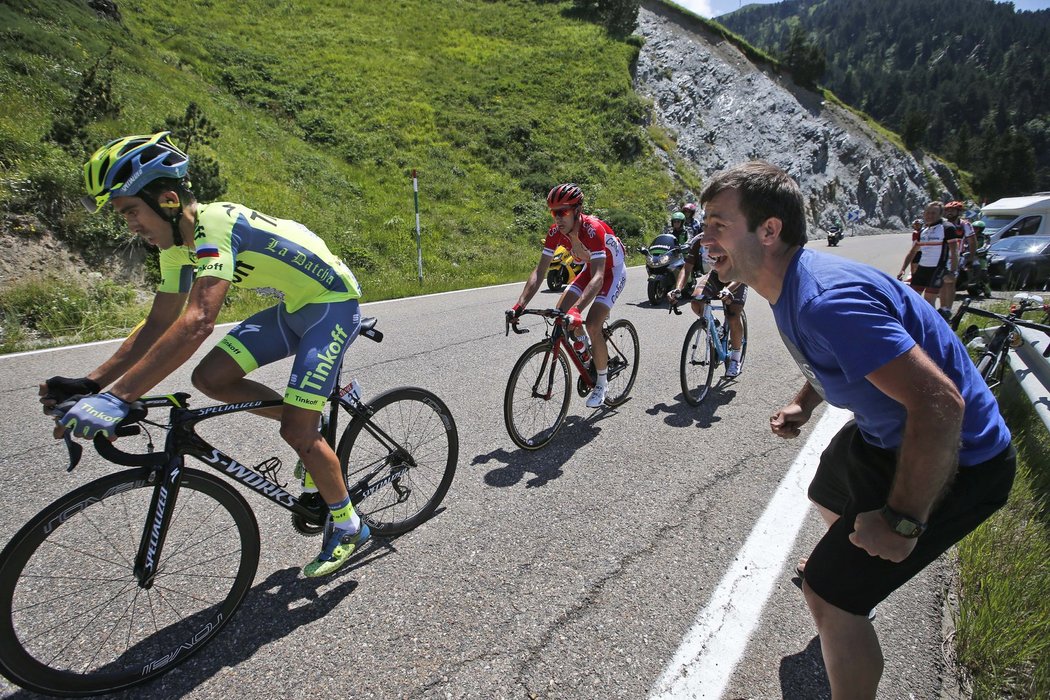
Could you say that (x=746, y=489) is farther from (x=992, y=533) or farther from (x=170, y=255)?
(x=170, y=255)

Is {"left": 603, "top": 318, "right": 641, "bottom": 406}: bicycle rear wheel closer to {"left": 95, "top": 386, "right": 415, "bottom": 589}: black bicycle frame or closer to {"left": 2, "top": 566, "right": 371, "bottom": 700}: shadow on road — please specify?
{"left": 2, "top": 566, "right": 371, "bottom": 700}: shadow on road

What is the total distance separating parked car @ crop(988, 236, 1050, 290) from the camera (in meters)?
13.7

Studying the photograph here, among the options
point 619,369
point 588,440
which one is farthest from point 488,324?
point 588,440

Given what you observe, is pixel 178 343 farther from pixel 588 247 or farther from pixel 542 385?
pixel 588 247

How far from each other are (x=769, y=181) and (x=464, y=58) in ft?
116

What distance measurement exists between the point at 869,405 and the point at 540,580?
1844 mm

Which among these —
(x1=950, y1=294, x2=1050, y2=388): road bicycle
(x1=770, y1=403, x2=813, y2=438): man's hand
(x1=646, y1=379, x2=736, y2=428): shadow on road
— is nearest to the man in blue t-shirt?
(x1=770, y1=403, x2=813, y2=438): man's hand

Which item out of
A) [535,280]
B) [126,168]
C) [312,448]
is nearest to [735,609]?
[312,448]

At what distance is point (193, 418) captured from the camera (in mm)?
2371

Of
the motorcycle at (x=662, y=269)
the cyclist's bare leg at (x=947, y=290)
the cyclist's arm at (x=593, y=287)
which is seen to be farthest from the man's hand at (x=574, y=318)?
the cyclist's bare leg at (x=947, y=290)

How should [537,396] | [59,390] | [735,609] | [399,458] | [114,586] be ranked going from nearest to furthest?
[59,390], [114,586], [735,609], [399,458], [537,396]

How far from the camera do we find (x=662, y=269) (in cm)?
1148

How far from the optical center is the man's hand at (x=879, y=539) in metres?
1.58

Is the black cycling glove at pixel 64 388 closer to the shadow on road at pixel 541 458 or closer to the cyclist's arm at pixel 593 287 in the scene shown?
the shadow on road at pixel 541 458
